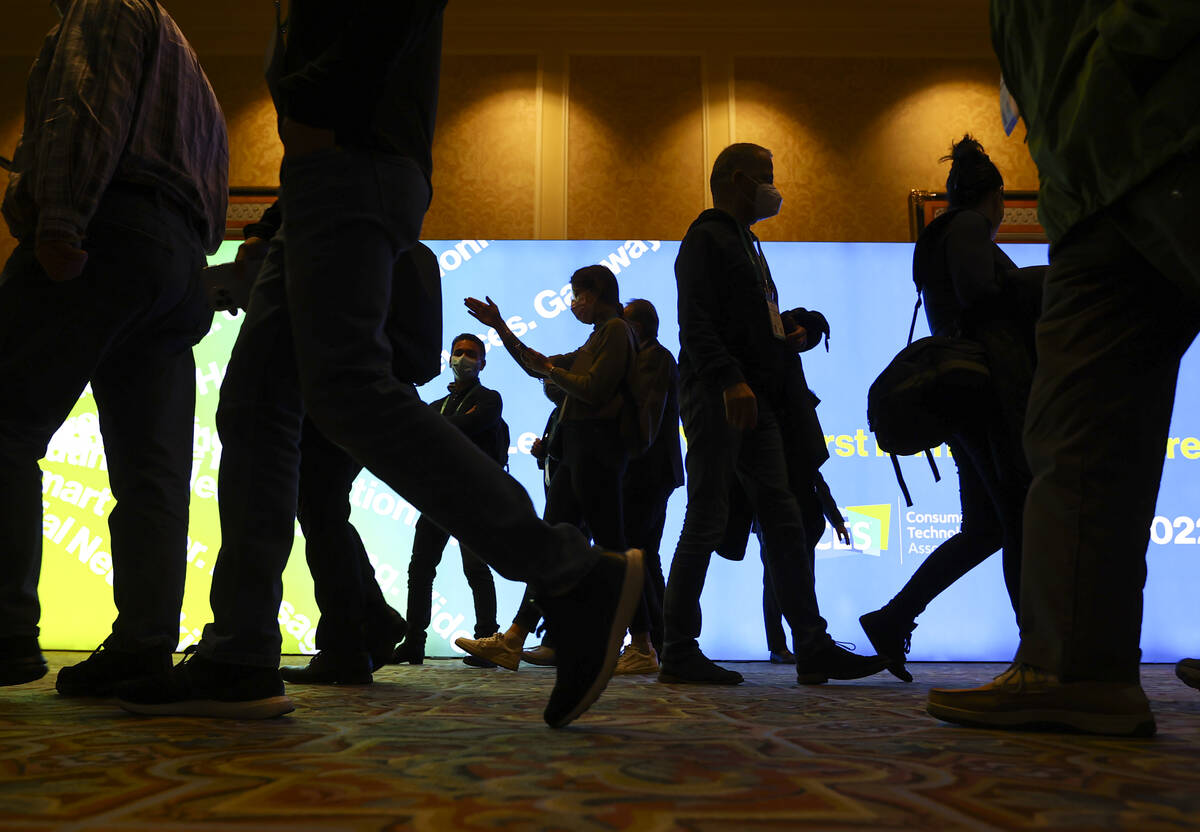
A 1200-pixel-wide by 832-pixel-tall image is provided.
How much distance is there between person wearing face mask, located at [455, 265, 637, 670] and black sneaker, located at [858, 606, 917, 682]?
0.71 m

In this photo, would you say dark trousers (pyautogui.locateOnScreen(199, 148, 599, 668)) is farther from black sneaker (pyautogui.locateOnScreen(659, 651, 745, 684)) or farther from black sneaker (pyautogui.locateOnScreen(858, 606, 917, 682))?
black sneaker (pyautogui.locateOnScreen(858, 606, 917, 682))

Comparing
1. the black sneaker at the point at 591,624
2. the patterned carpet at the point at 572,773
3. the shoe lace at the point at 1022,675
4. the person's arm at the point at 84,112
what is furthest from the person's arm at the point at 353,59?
the shoe lace at the point at 1022,675

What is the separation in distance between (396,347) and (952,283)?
127 cm

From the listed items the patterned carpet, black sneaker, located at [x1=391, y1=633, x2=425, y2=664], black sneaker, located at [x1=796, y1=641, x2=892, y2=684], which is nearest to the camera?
the patterned carpet

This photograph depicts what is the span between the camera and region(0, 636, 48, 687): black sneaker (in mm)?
1355

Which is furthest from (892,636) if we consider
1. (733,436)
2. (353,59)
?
(353,59)

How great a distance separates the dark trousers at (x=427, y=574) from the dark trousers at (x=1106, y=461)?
2286mm

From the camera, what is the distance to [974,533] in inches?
86.7

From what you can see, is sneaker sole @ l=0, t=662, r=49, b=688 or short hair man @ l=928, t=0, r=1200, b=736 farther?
sneaker sole @ l=0, t=662, r=49, b=688

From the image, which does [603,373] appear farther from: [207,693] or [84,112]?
[207,693]

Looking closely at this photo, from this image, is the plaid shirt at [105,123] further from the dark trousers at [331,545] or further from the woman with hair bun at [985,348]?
the woman with hair bun at [985,348]

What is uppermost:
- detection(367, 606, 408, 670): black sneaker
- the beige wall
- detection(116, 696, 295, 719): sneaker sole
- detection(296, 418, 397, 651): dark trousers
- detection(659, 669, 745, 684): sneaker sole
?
the beige wall

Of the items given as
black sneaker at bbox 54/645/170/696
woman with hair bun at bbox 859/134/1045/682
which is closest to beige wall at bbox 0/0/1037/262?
woman with hair bun at bbox 859/134/1045/682

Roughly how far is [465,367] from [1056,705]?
258 cm
